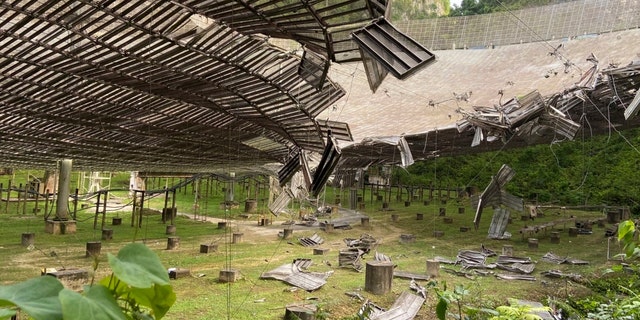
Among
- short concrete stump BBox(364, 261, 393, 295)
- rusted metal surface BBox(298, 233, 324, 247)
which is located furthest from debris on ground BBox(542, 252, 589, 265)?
rusted metal surface BBox(298, 233, 324, 247)

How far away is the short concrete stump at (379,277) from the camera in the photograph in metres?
10.3

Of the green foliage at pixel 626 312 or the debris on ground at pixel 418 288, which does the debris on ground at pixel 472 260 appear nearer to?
the debris on ground at pixel 418 288

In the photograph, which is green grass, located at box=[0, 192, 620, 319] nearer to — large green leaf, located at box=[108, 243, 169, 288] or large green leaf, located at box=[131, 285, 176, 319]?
large green leaf, located at box=[131, 285, 176, 319]

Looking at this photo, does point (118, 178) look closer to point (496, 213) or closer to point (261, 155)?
point (261, 155)

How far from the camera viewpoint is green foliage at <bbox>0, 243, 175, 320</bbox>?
38.0 inches

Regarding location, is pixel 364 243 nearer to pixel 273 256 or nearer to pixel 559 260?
pixel 273 256

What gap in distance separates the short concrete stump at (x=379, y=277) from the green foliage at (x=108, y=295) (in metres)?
9.30

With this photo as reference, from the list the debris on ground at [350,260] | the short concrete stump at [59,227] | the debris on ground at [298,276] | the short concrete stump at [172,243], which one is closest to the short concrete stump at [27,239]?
the short concrete stump at [59,227]

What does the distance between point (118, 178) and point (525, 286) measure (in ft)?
106

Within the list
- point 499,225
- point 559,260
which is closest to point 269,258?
point 559,260

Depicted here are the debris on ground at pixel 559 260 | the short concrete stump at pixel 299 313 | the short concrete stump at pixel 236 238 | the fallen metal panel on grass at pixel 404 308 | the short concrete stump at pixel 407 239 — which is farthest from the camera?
the short concrete stump at pixel 407 239

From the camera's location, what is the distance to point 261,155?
721 inches

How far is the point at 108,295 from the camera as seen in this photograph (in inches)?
43.2

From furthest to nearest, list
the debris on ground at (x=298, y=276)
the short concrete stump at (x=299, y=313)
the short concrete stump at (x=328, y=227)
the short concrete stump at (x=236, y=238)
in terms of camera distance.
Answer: the short concrete stump at (x=328, y=227) < the short concrete stump at (x=236, y=238) < the debris on ground at (x=298, y=276) < the short concrete stump at (x=299, y=313)
